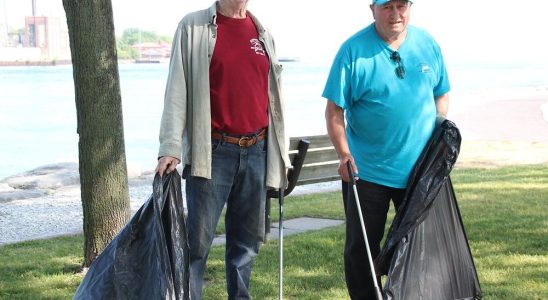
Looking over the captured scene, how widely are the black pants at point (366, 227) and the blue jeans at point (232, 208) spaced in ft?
1.39

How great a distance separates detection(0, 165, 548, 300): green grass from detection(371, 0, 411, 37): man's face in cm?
156

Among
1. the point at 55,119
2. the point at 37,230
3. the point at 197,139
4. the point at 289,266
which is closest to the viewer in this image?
the point at 197,139

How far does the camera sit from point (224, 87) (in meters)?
3.71

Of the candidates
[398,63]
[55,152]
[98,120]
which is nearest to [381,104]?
[398,63]

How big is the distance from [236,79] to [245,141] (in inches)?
11.1

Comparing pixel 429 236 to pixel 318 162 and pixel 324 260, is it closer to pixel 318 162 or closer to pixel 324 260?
pixel 324 260

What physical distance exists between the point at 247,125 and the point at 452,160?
3.17 feet

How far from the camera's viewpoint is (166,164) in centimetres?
369

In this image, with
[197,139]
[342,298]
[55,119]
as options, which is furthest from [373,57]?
[55,119]

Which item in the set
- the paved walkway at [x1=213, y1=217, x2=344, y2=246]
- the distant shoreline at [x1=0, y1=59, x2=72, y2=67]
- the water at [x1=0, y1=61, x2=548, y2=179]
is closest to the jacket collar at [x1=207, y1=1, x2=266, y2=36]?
the paved walkway at [x1=213, y1=217, x2=344, y2=246]

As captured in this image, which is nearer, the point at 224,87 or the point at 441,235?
the point at 224,87

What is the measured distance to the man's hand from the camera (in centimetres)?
369

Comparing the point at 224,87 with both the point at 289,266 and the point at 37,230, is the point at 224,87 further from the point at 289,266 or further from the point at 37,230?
the point at 37,230

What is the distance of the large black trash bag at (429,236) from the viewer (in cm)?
383
